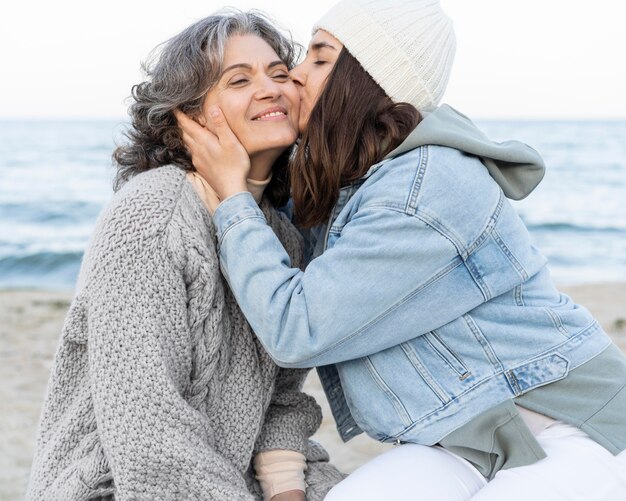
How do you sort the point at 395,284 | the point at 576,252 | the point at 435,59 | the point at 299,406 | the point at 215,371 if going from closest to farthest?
the point at 395,284 < the point at 215,371 < the point at 435,59 < the point at 299,406 < the point at 576,252

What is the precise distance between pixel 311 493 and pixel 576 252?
11.9m

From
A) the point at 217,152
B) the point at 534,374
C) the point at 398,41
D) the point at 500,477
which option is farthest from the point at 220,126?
the point at 500,477

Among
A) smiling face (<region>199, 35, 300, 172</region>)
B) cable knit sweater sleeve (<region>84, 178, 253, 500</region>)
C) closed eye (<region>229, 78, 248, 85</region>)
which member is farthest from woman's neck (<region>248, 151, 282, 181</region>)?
cable knit sweater sleeve (<region>84, 178, 253, 500</region>)

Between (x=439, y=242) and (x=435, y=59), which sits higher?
(x=435, y=59)

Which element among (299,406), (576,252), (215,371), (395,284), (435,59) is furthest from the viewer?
(576,252)

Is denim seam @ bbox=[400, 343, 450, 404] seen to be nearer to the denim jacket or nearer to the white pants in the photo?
the denim jacket

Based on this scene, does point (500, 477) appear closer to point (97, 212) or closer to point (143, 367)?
point (143, 367)

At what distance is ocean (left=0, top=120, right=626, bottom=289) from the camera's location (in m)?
12.1

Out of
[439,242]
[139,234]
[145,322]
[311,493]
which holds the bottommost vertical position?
[311,493]

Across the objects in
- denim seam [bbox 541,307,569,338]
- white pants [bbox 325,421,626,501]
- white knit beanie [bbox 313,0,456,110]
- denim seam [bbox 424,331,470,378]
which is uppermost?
white knit beanie [bbox 313,0,456,110]

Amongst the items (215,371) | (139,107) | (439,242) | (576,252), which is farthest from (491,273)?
(576,252)

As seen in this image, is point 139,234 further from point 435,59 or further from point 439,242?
point 435,59

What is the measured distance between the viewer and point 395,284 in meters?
2.12

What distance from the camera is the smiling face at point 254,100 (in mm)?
2580
